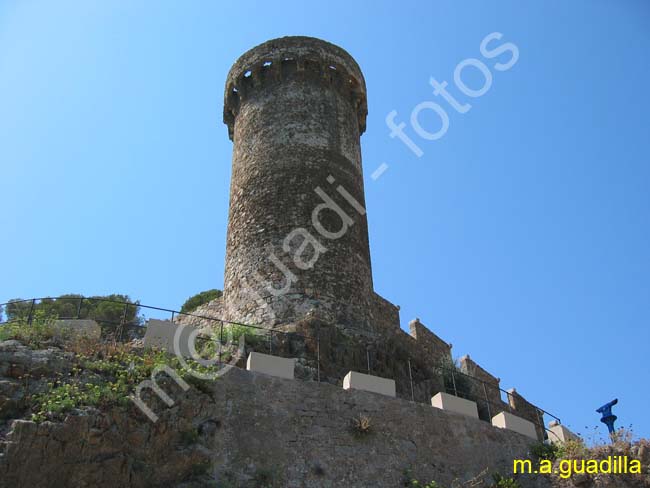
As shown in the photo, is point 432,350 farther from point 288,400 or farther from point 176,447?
point 176,447

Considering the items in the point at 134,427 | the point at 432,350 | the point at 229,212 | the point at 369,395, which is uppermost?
the point at 229,212

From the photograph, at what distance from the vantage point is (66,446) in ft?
30.3

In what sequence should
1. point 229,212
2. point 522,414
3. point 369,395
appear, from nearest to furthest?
point 369,395
point 229,212
point 522,414

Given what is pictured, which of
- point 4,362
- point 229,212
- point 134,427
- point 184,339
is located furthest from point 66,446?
point 229,212

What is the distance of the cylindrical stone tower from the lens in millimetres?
15695

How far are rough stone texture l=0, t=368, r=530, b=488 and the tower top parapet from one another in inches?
416

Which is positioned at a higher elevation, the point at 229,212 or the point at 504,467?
the point at 229,212

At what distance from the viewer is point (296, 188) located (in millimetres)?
17078

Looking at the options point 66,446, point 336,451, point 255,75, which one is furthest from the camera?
point 255,75

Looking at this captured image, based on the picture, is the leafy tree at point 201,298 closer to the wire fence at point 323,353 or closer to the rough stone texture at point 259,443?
the wire fence at point 323,353

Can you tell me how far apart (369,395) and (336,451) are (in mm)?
1449

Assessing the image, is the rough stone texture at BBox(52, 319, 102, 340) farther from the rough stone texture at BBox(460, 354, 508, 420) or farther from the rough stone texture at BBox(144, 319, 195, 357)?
the rough stone texture at BBox(460, 354, 508, 420)

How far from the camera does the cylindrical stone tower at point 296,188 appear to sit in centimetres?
1570

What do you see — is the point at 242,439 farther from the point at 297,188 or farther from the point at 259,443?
the point at 297,188
